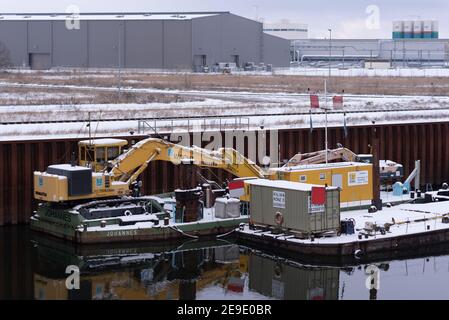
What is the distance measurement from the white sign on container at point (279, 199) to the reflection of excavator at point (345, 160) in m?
7.29

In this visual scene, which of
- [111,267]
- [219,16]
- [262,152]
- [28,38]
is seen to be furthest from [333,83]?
[111,267]

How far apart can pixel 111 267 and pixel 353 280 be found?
943 centimetres

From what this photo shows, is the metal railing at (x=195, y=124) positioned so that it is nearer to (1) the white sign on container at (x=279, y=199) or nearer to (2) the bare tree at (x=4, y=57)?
(1) the white sign on container at (x=279, y=199)

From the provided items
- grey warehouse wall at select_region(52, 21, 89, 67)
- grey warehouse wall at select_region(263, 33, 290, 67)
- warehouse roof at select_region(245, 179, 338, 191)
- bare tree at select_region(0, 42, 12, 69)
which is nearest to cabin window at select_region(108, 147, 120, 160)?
warehouse roof at select_region(245, 179, 338, 191)

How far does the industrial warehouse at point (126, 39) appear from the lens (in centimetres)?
13612

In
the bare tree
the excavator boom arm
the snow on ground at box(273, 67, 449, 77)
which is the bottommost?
the excavator boom arm

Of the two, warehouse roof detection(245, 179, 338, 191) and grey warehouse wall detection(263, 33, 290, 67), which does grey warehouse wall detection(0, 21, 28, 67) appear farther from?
warehouse roof detection(245, 179, 338, 191)

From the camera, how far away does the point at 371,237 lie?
3959cm

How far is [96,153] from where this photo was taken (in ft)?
142

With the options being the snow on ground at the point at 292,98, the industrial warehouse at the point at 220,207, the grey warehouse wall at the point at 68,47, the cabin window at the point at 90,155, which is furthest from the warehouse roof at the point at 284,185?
the grey warehouse wall at the point at 68,47

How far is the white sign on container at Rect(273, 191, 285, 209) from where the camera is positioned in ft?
133

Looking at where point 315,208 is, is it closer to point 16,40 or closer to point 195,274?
point 195,274

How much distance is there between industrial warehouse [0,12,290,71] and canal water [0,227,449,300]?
95.4 meters

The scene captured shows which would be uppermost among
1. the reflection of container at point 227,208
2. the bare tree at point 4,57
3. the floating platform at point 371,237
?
the bare tree at point 4,57
